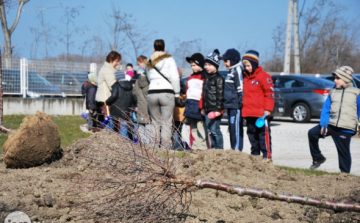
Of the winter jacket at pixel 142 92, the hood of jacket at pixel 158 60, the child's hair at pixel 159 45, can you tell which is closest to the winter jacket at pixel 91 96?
the winter jacket at pixel 142 92

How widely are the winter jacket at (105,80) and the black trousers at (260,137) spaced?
3163mm

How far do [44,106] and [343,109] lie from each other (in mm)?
14705

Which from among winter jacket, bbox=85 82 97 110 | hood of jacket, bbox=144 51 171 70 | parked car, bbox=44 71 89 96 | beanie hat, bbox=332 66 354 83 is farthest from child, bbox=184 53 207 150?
parked car, bbox=44 71 89 96

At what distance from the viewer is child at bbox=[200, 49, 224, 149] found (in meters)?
7.72

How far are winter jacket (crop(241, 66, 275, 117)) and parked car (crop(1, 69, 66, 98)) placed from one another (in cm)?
1380

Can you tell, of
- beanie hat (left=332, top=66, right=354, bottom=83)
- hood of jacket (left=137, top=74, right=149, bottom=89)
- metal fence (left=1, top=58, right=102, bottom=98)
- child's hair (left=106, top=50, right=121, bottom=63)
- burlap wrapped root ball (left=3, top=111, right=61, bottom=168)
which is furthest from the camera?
metal fence (left=1, top=58, right=102, bottom=98)

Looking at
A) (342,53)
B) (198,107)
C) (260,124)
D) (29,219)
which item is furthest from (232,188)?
(342,53)

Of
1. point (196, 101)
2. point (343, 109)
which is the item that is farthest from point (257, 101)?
point (343, 109)

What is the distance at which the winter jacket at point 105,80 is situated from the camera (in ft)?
30.1

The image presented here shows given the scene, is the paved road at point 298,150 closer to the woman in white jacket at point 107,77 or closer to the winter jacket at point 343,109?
the winter jacket at point 343,109

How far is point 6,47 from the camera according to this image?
25469 mm

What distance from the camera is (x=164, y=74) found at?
805 centimetres

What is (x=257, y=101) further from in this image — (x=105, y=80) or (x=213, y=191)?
(x=105, y=80)

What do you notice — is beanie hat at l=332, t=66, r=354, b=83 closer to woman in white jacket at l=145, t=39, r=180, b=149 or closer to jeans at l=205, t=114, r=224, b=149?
jeans at l=205, t=114, r=224, b=149
